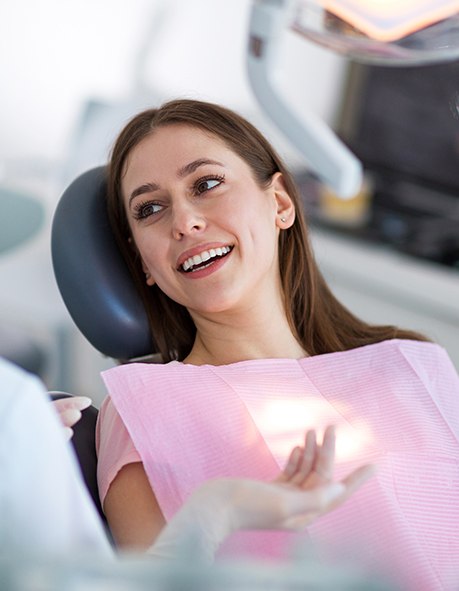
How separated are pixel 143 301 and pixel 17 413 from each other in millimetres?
664

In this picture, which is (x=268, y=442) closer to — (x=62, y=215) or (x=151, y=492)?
(x=151, y=492)

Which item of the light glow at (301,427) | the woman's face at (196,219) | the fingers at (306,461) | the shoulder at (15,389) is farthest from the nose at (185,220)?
the shoulder at (15,389)

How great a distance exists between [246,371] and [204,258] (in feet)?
0.52

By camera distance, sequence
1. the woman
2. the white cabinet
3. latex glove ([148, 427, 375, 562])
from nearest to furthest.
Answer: latex glove ([148, 427, 375, 562]), the woman, the white cabinet

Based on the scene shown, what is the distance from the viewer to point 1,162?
9.84 feet

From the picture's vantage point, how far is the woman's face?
130 cm

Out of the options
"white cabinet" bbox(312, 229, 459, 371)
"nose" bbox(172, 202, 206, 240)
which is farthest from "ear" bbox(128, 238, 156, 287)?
"white cabinet" bbox(312, 229, 459, 371)

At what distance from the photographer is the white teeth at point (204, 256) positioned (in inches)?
51.0

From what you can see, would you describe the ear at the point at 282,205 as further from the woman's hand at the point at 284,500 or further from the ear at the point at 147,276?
the woman's hand at the point at 284,500

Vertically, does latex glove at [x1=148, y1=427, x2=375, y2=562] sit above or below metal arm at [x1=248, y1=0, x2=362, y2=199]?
below

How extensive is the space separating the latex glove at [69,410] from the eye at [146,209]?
12.7 inches

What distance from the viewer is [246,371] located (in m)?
1.32

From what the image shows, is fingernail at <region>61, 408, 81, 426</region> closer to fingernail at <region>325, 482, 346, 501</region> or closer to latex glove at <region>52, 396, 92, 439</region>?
latex glove at <region>52, 396, 92, 439</region>

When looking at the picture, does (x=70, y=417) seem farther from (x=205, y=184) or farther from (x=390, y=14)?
(x=390, y=14)
